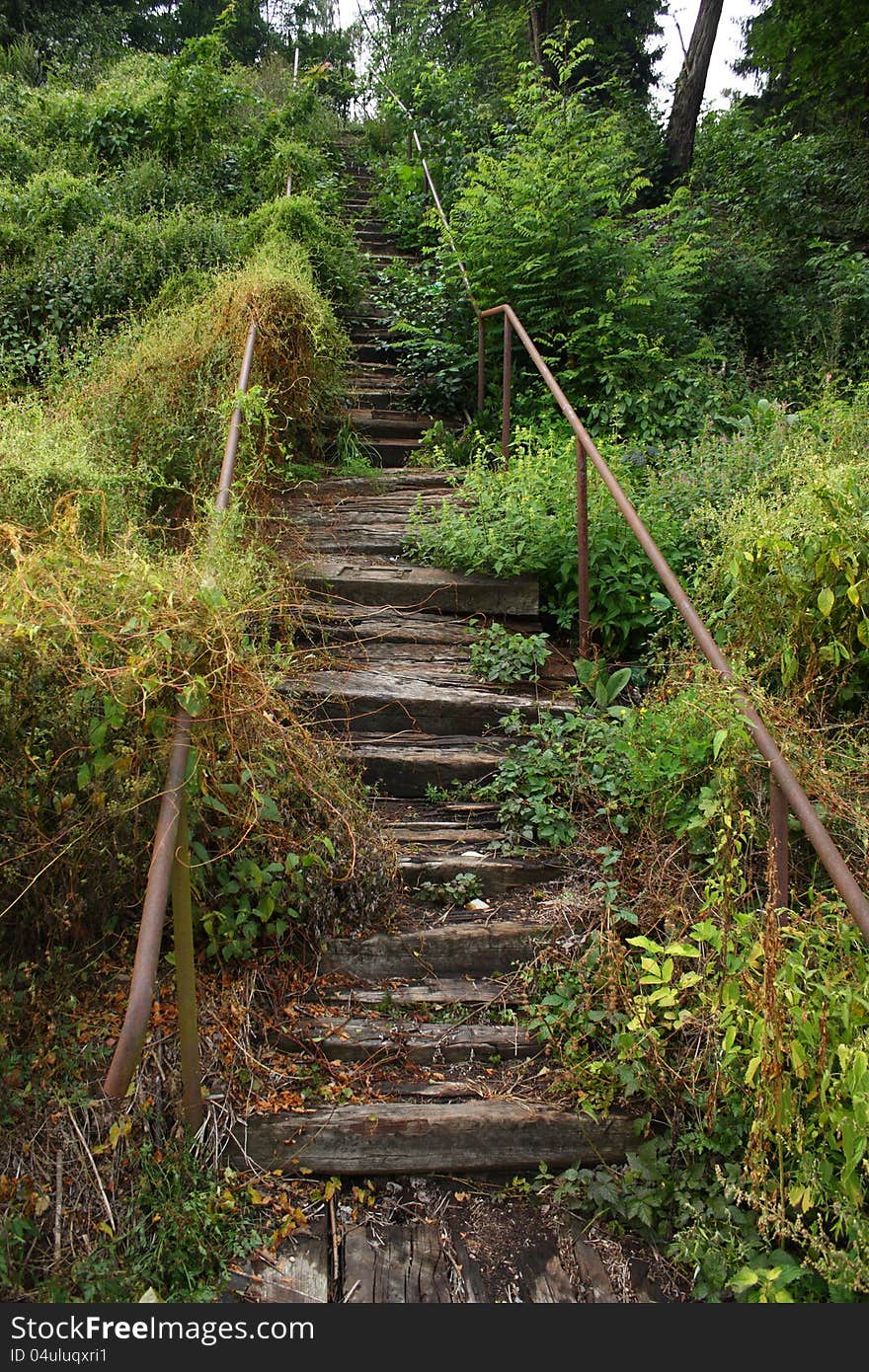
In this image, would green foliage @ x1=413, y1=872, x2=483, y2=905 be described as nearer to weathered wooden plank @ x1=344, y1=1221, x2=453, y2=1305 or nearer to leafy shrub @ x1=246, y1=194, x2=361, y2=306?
weathered wooden plank @ x1=344, y1=1221, x2=453, y2=1305

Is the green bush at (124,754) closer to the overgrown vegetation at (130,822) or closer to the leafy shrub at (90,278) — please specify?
the overgrown vegetation at (130,822)

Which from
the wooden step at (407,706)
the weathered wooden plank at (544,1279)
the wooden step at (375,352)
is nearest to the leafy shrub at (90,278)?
the wooden step at (375,352)

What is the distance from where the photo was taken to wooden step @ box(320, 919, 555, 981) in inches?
112

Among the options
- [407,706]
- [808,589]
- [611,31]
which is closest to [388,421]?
[407,706]

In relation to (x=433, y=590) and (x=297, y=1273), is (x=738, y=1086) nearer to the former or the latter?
(x=297, y=1273)

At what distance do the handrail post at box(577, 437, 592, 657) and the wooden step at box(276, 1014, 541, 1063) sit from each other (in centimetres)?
180

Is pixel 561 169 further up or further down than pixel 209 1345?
further up

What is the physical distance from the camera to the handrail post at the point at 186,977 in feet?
6.88

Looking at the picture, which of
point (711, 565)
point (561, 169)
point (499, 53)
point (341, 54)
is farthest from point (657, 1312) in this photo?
point (341, 54)

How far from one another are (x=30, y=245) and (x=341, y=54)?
13.9 m

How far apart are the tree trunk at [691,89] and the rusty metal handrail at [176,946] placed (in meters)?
10.7

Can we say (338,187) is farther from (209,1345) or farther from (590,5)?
(209,1345)

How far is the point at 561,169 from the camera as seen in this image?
6328 millimetres

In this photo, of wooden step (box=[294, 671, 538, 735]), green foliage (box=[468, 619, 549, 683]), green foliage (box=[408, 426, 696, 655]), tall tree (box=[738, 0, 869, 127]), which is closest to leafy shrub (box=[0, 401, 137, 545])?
wooden step (box=[294, 671, 538, 735])
